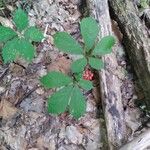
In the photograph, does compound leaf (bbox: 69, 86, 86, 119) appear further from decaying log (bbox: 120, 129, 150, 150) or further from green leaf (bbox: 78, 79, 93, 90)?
decaying log (bbox: 120, 129, 150, 150)

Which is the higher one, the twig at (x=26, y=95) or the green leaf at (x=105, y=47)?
the green leaf at (x=105, y=47)

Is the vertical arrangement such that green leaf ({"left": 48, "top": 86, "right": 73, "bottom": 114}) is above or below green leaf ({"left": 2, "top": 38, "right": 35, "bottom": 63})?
below

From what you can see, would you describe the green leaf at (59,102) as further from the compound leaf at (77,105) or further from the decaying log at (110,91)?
the decaying log at (110,91)

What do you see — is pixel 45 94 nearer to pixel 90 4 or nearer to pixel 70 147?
pixel 70 147

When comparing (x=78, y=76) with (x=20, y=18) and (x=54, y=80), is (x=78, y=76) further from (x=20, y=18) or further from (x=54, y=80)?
(x=20, y=18)

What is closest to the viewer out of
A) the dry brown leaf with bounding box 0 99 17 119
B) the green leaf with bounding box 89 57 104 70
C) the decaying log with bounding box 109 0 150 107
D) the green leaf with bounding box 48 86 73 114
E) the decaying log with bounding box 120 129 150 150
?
the green leaf with bounding box 48 86 73 114

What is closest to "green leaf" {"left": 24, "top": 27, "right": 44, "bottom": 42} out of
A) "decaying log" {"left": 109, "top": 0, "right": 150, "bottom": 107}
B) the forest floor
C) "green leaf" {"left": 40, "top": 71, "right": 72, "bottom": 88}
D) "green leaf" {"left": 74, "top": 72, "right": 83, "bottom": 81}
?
"green leaf" {"left": 40, "top": 71, "right": 72, "bottom": 88}

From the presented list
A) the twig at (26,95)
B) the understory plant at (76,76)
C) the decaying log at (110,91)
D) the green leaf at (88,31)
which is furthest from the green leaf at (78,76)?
the twig at (26,95)
